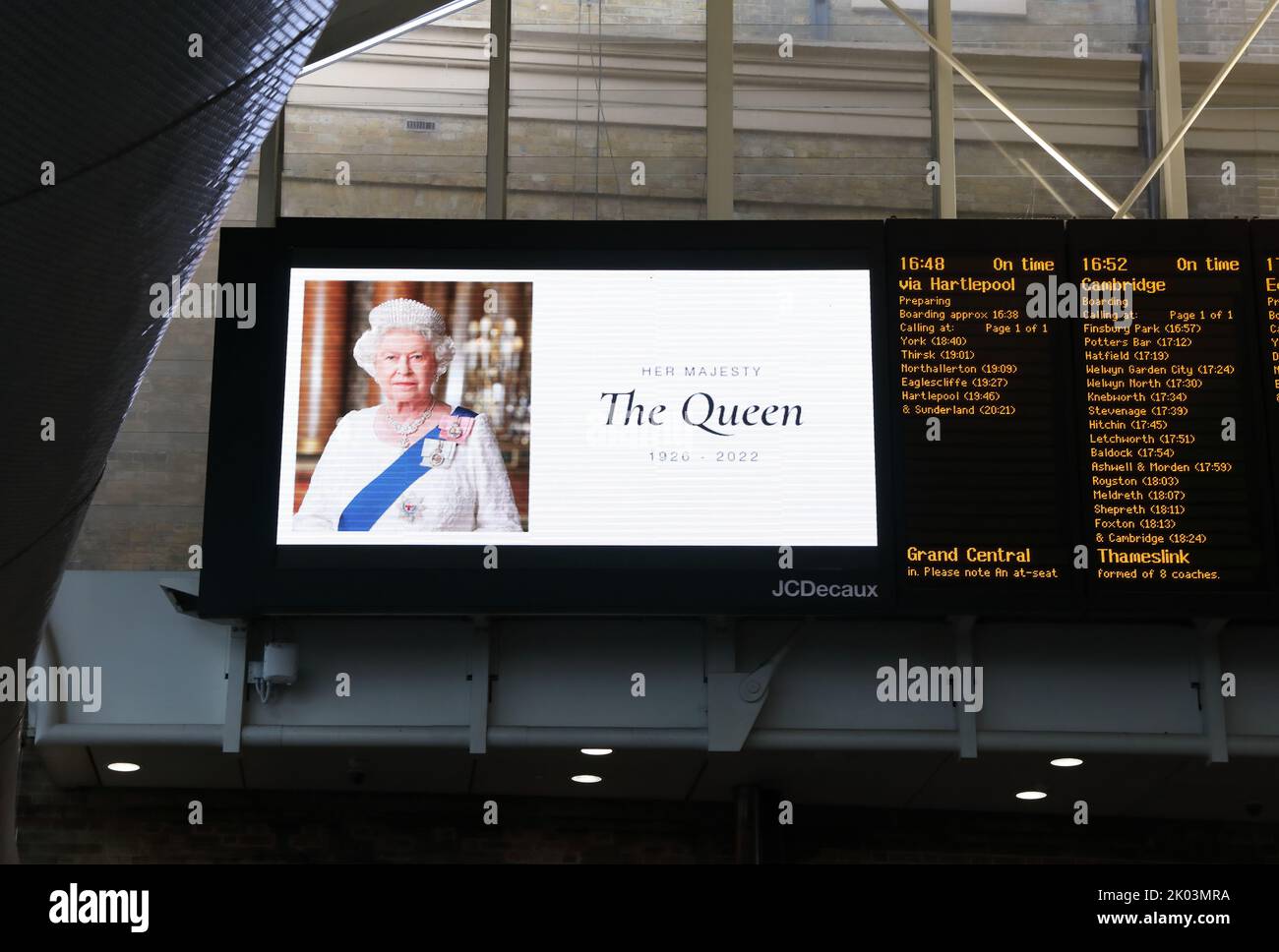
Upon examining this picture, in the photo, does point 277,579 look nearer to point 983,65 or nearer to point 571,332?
point 571,332

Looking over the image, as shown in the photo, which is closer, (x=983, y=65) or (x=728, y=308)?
(x=728, y=308)

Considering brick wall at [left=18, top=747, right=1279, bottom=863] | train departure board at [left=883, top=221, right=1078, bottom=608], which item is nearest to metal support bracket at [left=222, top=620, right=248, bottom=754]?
brick wall at [left=18, top=747, right=1279, bottom=863]

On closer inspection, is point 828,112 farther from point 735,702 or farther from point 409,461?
point 735,702

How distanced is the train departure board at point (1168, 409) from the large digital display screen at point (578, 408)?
122 cm

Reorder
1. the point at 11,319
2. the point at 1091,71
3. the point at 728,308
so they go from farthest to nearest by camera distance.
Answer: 1. the point at 1091,71
2. the point at 728,308
3. the point at 11,319

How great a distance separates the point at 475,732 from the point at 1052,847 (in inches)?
165

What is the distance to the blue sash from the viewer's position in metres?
7.90

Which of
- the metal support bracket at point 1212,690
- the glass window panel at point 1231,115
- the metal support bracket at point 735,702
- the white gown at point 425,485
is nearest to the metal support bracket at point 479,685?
the white gown at point 425,485

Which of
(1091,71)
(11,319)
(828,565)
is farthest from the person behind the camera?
(1091,71)

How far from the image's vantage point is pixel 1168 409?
7852mm

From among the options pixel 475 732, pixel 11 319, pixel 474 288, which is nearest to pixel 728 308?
pixel 474 288

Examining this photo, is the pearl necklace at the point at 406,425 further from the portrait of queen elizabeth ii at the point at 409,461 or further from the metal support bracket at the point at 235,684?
the metal support bracket at the point at 235,684

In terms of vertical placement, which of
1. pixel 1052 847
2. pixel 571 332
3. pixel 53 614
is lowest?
pixel 1052 847

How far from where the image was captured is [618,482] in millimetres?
7988
